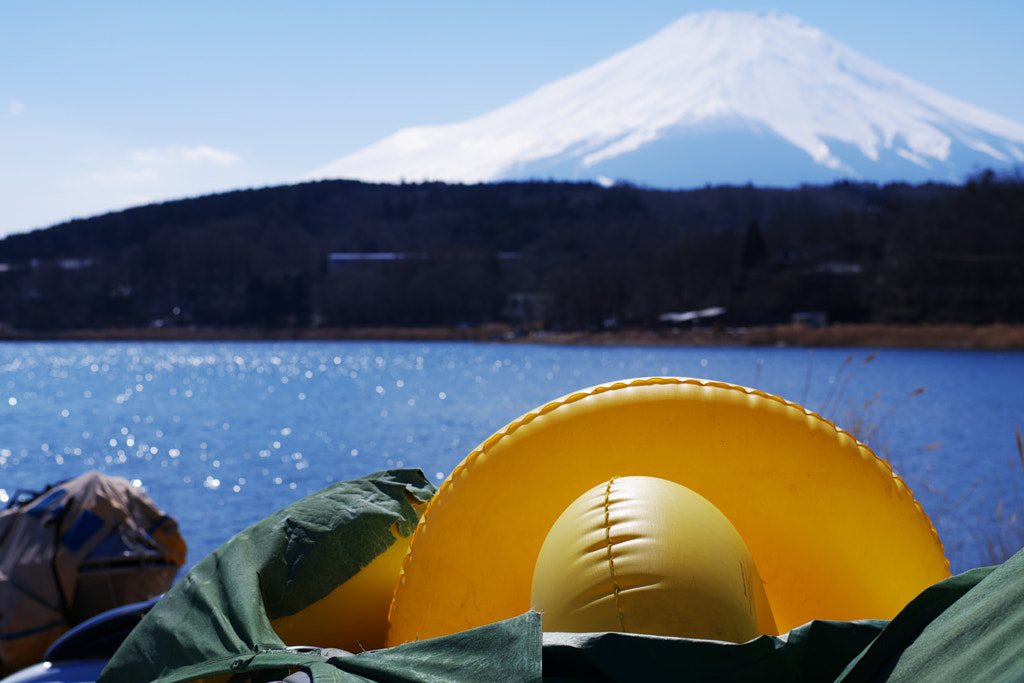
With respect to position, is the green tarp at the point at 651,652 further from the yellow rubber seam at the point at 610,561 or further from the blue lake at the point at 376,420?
the blue lake at the point at 376,420

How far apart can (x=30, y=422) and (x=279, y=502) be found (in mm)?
14018

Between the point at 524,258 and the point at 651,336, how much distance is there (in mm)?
27610

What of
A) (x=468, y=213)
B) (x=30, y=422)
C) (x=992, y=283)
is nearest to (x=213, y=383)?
(x=30, y=422)

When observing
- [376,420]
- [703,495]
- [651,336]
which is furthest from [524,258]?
[703,495]

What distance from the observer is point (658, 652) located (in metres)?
1.33

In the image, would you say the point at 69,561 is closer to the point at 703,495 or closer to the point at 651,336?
the point at 703,495

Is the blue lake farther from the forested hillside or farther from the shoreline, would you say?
the forested hillside

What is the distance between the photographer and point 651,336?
60.7 m

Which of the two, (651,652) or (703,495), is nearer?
(651,652)

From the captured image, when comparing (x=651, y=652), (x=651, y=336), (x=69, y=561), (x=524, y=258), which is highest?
(x=524, y=258)

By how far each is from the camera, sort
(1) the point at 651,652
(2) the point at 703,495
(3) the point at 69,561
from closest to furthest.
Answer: (1) the point at 651,652 < (2) the point at 703,495 < (3) the point at 69,561

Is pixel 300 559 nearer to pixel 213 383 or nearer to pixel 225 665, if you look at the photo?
pixel 225 665

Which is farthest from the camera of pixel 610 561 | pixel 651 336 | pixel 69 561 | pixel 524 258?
pixel 524 258

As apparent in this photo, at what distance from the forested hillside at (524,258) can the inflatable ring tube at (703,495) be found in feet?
186
